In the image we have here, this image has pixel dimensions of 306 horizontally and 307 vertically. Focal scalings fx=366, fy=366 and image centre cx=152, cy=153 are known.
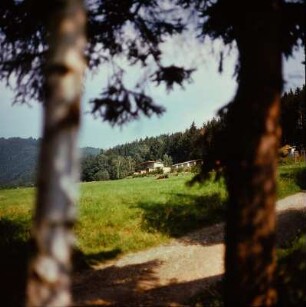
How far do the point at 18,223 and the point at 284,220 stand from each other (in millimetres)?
11486

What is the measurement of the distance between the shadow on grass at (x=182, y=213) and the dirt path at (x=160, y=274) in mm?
1337

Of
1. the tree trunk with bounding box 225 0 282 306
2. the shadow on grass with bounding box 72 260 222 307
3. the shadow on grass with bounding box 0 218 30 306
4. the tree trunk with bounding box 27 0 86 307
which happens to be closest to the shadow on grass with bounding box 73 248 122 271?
the shadow on grass with bounding box 72 260 222 307

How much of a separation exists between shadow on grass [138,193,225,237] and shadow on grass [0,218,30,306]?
16.9ft

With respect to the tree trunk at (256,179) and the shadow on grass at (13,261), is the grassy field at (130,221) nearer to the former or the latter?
the shadow on grass at (13,261)

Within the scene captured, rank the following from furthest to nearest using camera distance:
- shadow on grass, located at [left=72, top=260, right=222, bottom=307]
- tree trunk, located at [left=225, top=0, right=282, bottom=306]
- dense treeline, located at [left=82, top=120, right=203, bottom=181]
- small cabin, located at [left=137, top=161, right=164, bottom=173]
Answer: dense treeline, located at [left=82, top=120, right=203, bottom=181]
small cabin, located at [left=137, top=161, right=164, bottom=173]
shadow on grass, located at [left=72, top=260, right=222, bottom=307]
tree trunk, located at [left=225, top=0, right=282, bottom=306]

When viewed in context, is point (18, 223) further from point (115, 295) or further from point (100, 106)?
point (100, 106)

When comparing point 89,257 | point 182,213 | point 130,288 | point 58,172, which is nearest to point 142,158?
point 182,213

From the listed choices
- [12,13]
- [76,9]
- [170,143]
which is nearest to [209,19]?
[12,13]

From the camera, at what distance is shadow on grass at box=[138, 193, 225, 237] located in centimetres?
1588

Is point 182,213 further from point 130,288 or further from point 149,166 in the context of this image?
point 149,166

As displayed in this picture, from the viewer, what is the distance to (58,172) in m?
2.33

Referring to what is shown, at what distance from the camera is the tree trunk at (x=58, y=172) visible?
2.35m

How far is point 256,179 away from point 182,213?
1344 centimetres

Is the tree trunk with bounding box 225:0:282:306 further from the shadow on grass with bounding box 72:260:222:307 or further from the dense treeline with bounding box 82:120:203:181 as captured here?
the dense treeline with bounding box 82:120:203:181
